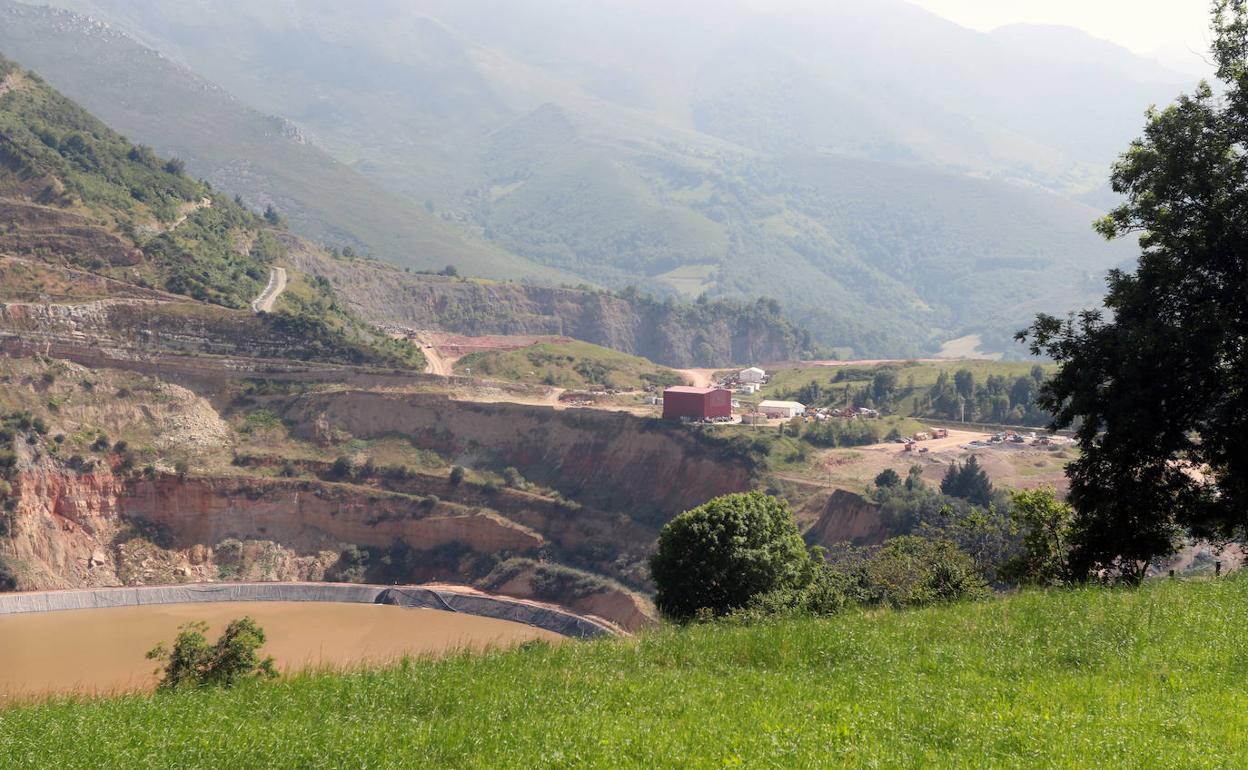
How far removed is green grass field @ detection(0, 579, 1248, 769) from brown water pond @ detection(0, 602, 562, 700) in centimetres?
3067

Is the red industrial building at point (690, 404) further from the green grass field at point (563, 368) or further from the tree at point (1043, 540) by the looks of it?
the tree at point (1043, 540)

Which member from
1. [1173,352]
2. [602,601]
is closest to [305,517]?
[602,601]

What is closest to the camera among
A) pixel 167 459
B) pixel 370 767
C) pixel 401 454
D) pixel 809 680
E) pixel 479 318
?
pixel 370 767

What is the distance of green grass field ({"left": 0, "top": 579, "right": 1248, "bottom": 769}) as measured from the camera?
1025 centimetres

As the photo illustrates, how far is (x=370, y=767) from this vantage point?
10859 millimetres

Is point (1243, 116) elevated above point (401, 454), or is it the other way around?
point (1243, 116)

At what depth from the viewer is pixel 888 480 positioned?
197 feet

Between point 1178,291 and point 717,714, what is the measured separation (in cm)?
1547

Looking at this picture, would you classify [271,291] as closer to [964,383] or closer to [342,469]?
[342,469]

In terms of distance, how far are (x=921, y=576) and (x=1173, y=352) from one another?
7.77m

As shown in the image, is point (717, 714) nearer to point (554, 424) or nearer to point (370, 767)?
point (370, 767)

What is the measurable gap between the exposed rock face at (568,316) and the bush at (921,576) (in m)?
91.4

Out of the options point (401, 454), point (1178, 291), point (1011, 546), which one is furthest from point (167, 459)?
point (1178, 291)

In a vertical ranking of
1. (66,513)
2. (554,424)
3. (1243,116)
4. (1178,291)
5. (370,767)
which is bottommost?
(66,513)
